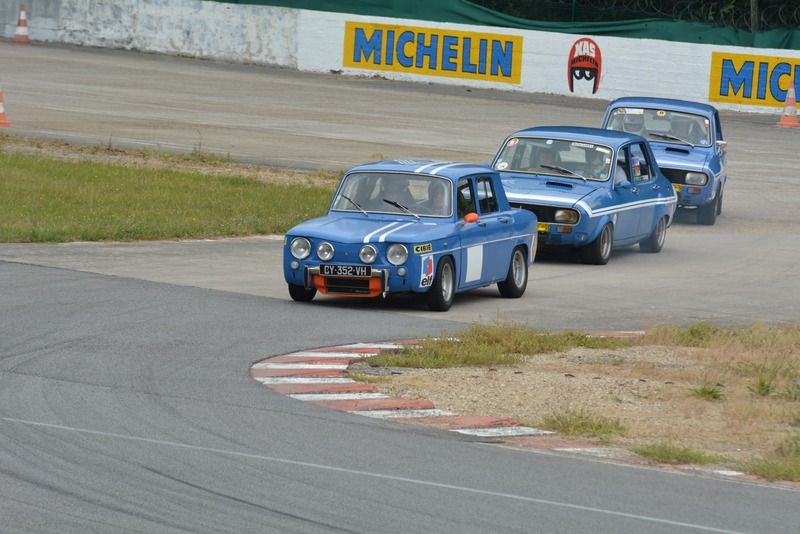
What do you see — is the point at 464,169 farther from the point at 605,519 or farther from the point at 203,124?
the point at 203,124

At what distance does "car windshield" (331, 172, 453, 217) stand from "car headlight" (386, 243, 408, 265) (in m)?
0.91

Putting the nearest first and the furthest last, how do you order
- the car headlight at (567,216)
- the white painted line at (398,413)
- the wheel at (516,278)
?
the white painted line at (398,413) < the wheel at (516,278) < the car headlight at (567,216)

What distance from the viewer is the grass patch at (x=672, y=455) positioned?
9.53m

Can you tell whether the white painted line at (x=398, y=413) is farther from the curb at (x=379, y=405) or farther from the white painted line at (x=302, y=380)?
the white painted line at (x=302, y=380)

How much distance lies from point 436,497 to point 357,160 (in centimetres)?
2030

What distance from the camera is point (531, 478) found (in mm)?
8750

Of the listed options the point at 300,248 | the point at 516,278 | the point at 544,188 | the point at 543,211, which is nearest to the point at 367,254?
the point at 300,248

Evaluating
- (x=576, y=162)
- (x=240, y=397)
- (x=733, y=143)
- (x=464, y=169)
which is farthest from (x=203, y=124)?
(x=240, y=397)

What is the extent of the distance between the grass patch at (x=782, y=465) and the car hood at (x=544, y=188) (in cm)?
887

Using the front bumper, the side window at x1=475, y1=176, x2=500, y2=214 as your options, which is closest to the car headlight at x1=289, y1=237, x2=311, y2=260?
the front bumper

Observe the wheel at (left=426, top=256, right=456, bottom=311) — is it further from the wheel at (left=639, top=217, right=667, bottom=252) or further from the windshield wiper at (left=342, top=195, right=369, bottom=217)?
the wheel at (left=639, top=217, right=667, bottom=252)

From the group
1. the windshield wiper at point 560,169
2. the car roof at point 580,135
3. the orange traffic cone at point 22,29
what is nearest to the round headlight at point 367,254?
the windshield wiper at point 560,169

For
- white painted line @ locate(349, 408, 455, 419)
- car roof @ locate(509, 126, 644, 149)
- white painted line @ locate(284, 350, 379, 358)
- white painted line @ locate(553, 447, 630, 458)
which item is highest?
car roof @ locate(509, 126, 644, 149)

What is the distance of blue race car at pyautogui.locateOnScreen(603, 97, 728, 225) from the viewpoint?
2336 centimetres
